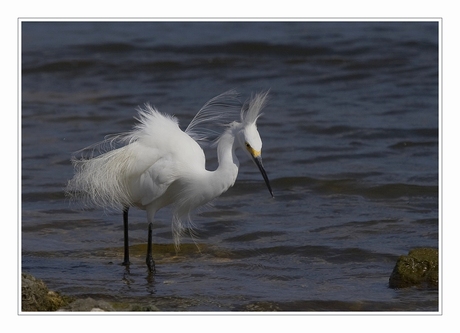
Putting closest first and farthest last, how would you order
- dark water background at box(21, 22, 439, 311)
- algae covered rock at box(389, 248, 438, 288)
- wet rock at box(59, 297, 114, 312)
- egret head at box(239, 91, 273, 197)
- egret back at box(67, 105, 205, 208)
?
wet rock at box(59, 297, 114, 312), algae covered rock at box(389, 248, 438, 288), egret head at box(239, 91, 273, 197), dark water background at box(21, 22, 439, 311), egret back at box(67, 105, 205, 208)

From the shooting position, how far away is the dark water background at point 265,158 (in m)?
5.84

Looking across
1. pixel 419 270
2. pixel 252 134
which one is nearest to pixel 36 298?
pixel 252 134

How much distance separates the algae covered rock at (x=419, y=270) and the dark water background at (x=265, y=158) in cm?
11

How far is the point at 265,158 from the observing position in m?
9.73

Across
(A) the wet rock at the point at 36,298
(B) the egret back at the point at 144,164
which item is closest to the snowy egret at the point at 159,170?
(B) the egret back at the point at 144,164

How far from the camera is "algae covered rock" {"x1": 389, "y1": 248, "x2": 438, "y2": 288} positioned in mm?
5422

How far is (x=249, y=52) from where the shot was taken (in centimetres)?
1560

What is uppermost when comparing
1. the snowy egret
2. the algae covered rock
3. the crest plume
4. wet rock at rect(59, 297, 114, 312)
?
the crest plume

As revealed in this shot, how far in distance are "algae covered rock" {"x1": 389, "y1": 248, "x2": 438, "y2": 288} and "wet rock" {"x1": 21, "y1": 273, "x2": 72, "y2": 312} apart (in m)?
2.39

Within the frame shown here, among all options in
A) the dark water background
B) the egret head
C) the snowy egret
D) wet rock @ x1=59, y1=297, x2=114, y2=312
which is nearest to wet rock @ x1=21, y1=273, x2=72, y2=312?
wet rock @ x1=59, y1=297, x2=114, y2=312

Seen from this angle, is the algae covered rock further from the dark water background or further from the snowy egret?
the snowy egret

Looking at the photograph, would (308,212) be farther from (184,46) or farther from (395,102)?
(184,46)

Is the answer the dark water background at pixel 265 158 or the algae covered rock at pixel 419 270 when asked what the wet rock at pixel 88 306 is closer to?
the dark water background at pixel 265 158

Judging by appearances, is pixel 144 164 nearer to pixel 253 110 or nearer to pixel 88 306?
pixel 253 110
